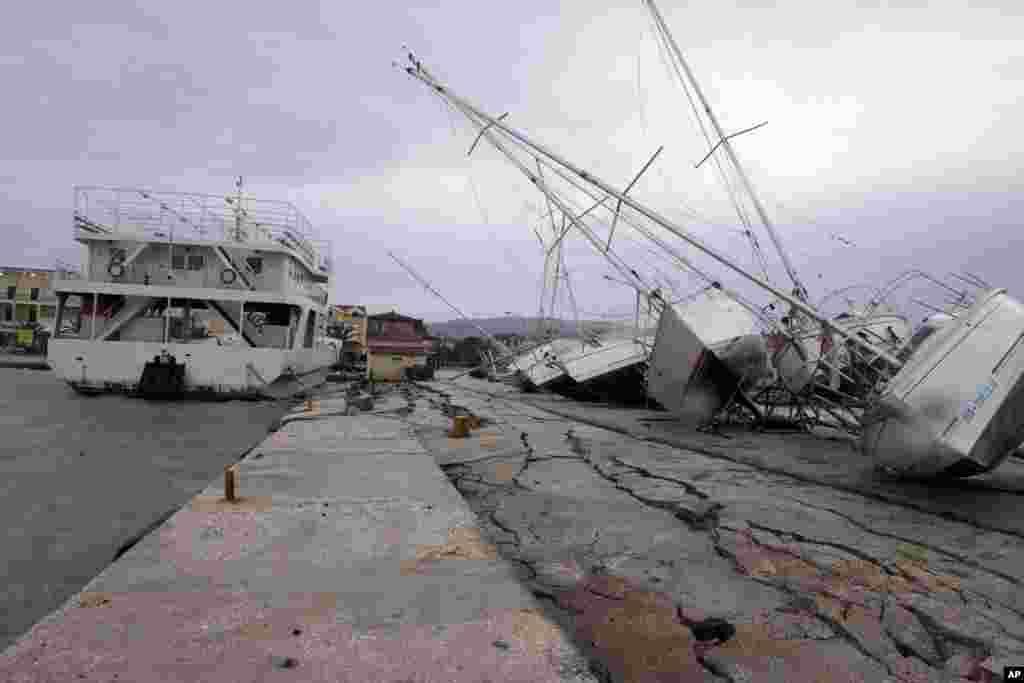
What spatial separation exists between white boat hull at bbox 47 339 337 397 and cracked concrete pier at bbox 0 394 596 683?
16.6 meters

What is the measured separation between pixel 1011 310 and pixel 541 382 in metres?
18.4

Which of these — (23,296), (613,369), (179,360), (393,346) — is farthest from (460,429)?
(23,296)

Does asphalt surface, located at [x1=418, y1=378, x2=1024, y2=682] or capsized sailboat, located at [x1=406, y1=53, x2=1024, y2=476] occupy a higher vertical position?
capsized sailboat, located at [x1=406, y1=53, x2=1024, y2=476]

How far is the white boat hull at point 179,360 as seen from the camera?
20.6 meters

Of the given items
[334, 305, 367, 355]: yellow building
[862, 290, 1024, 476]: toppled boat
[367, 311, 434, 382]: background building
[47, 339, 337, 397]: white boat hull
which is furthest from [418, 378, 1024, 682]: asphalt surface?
[334, 305, 367, 355]: yellow building

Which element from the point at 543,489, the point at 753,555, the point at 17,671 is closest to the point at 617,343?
the point at 543,489

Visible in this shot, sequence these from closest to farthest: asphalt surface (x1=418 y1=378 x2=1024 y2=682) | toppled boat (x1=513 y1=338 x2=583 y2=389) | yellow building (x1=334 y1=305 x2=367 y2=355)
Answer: asphalt surface (x1=418 y1=378 x2=1024 y2=682) < toppled boat (x1=513 y1=338 x2=583 y2=389) < yellow building (x1=334 y1=305 x2=367 y2=355)

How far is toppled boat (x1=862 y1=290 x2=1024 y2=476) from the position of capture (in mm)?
5652

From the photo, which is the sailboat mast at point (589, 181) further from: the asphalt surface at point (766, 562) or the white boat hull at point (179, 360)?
the white boat hull at point (179, 360)

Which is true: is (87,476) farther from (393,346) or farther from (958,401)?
(393,346)

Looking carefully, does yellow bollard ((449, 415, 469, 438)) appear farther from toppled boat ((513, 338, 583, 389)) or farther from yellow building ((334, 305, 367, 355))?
yellow building ((334, 305, 367, 355))

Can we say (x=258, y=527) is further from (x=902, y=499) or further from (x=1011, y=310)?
(x=1011, y=310)

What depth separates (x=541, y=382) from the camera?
24.3 m

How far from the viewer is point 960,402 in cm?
571
